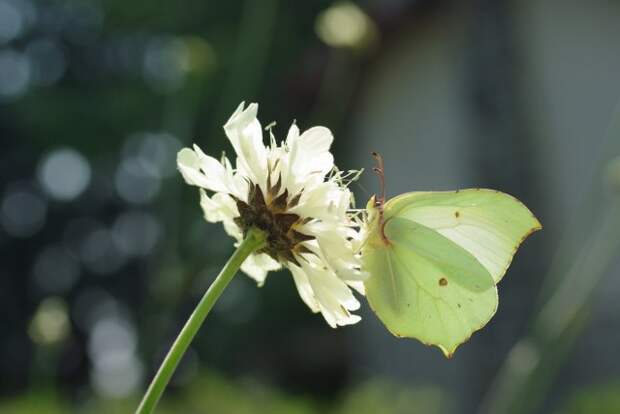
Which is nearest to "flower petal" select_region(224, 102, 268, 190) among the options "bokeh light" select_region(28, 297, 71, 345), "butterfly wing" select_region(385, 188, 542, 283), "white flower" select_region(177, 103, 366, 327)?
"white flower" select_region(177, 103, 366, 327)

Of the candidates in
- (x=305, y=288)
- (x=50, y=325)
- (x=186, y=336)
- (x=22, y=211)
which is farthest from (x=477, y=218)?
(x=22, y=211)

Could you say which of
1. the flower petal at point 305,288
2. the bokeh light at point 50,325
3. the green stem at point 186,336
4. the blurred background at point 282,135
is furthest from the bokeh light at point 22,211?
the green stem at point 186,336

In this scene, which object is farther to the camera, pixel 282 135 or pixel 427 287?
pixel 282 135

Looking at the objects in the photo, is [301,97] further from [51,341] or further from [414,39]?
[51,341]

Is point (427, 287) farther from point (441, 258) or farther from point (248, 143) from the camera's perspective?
point (248, 143)

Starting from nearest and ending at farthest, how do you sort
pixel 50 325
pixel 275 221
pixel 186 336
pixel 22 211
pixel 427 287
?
1. pixel 186 336
2. pixel 275 221
3. pixel 427 287
4. pixel 50 325
5. pixel 22 211

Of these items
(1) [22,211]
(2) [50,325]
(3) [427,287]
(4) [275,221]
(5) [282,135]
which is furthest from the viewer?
(1) [22,211]
